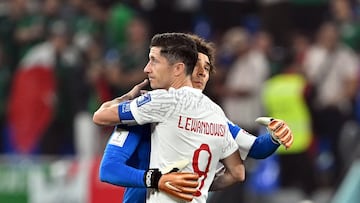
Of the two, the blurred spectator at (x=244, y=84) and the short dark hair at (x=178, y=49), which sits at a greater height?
the blurred spectator at (x=244, y=84)

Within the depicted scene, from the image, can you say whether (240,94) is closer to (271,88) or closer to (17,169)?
(271,88)

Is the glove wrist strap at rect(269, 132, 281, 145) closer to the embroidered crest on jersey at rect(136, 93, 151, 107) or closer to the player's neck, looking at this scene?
the player's neck

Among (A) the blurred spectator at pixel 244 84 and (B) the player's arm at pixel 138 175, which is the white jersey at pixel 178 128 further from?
(A) the blurred spectator at pixel 244 84

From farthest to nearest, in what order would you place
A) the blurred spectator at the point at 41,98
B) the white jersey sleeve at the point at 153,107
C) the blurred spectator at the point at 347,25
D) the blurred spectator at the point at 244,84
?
the blurred spectator at the point at 41,98
the blurred spectator at the point at 347,25
the blurred spectator at the point at 244,84
the white jersey sleeve at the point at 153,107

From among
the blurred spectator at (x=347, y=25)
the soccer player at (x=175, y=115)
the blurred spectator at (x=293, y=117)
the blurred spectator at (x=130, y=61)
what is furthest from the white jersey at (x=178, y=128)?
the blurred spectator at (x=347, y=25)

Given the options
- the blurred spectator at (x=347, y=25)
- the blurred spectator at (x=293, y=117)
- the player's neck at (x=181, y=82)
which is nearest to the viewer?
the player's neck at (x=181, y=82)

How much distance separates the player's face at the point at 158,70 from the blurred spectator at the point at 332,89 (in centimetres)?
763

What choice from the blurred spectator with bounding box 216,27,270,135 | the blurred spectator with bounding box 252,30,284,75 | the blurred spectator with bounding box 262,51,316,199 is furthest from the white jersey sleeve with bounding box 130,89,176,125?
the blurred spectator with bounding box 252,30,284,75

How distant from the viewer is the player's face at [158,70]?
7.04 m

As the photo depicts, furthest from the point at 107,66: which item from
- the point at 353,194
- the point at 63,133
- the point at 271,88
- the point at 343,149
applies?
the point at 353,194

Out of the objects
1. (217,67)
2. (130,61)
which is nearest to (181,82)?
(130,61)

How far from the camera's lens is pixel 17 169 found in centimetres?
1431

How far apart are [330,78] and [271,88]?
2.50 ft

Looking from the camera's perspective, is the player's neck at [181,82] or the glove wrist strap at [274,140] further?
the glove wrist strap at [274,140]
